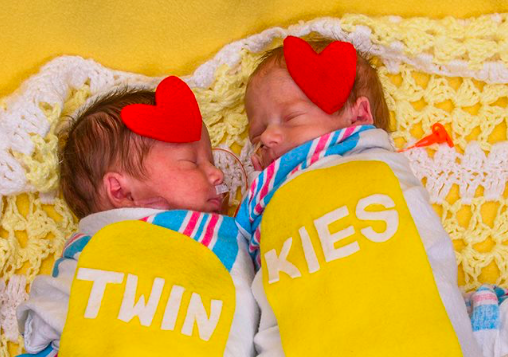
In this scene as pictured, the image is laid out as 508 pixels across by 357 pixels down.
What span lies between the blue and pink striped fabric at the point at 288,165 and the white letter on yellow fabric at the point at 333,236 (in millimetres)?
155

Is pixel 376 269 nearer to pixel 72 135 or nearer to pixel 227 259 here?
pixel 227 259

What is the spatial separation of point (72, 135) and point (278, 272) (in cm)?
55

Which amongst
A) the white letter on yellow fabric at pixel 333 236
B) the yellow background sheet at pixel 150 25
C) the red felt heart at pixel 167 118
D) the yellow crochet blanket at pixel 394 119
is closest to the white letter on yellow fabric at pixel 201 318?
the white letter on yellow fabric at pixel 333 236

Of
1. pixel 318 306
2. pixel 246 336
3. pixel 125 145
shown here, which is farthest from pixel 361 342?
pixel 125 145

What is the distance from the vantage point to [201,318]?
3.61 feet

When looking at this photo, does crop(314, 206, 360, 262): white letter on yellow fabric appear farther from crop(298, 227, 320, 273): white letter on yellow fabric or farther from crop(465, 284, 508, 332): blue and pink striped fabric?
crop(465, 284, 508, 332): blue and pink striped fabric

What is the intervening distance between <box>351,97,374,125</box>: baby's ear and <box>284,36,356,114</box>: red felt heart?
0.12ft

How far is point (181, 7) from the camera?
59.1 inches

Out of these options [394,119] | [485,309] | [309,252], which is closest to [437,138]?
[394,119]

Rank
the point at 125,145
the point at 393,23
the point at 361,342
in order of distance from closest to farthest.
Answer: the point at 361,342 < the point at 125,145 < the point at 393,23

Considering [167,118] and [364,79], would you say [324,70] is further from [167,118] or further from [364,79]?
[167,118]

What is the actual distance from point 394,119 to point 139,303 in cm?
73

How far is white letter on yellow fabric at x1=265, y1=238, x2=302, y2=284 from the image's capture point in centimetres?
109

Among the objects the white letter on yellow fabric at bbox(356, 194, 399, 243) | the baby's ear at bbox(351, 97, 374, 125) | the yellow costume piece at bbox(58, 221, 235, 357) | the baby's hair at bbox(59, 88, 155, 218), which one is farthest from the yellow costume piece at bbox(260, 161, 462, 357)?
the baby's hair at bbox(59, 88, 155, 218)
